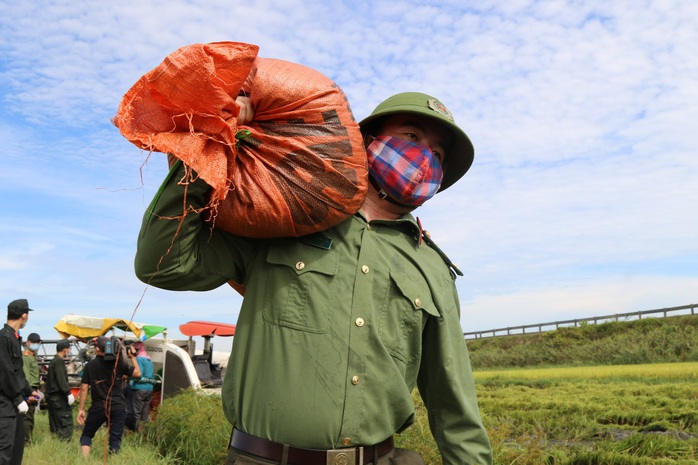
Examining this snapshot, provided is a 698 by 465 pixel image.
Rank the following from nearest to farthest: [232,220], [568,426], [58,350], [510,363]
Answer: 1. [232,220]
2. [568,426]
3. [58,350]
4. [510,363]

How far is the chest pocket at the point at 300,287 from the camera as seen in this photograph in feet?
6.91

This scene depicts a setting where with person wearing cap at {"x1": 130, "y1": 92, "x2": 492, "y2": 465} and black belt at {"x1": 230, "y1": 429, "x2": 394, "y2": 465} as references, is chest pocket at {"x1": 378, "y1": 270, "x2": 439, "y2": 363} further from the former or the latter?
black belt at {"x1": 230, "y1": 429, "x2": 394, "y2": 465}

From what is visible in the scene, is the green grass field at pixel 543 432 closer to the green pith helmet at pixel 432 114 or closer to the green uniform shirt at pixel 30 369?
the green uniform shirt at pixel 30 369

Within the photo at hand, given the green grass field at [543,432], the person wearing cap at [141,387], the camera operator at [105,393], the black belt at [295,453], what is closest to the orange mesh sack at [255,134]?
the black belt at [295,453]

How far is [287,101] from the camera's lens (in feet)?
6.66

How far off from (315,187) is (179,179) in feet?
1.34

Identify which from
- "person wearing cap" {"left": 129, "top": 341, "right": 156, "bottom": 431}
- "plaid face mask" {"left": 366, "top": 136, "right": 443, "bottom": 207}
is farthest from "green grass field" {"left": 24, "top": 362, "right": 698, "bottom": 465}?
"plaid face mask" {"left": 366, "top": 136, "right": 443, "bottom": 207}

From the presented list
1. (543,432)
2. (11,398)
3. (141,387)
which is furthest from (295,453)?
(141,387)

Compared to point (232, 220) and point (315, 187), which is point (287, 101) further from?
point (232, 220)

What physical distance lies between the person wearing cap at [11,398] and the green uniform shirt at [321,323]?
4.89 metres

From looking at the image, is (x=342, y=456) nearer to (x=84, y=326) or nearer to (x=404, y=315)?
(x=404, y=315)

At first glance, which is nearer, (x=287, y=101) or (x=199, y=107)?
(x=199, y=107)

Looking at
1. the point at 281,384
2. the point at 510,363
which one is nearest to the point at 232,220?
the point at 281,384

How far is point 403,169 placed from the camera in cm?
234
